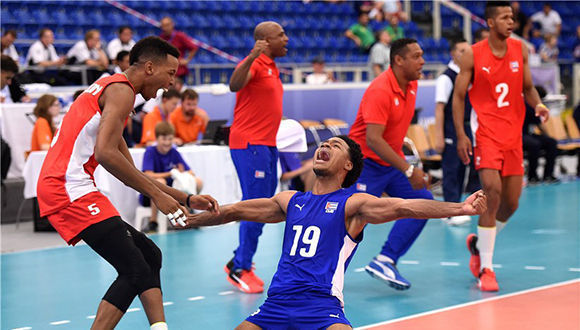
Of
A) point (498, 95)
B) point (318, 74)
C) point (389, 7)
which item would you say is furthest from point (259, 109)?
point (389, 7)

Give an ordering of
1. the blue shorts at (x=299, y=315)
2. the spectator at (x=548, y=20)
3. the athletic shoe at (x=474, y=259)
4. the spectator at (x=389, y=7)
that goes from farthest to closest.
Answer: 1. the spectator at (x=548, y=20)
2. the spectator at (x=389, y=7)
3. the athletic shoe at (x=474, y=259)
4. the blue shorts at (x=299, y=315)

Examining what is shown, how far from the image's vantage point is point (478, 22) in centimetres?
2191

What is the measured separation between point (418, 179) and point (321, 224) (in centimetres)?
206

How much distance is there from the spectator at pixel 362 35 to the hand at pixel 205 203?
14.6 meters

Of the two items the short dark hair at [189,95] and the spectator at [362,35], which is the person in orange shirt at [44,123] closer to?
the short dark hair at [189,95]

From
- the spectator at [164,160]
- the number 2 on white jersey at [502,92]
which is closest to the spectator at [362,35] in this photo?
the spectator at [164,160]

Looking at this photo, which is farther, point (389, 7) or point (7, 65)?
point (389, 7)

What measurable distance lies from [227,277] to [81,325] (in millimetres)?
1432

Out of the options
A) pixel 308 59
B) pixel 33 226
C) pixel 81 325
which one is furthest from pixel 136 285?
pixel 308 59

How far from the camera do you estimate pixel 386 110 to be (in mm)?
6137

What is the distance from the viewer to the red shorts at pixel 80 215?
4.02m

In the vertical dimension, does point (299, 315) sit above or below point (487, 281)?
above

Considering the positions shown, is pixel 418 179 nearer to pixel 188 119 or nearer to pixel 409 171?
pixel 409 171

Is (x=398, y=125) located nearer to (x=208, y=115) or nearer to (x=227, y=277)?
(x=227, y=277)
